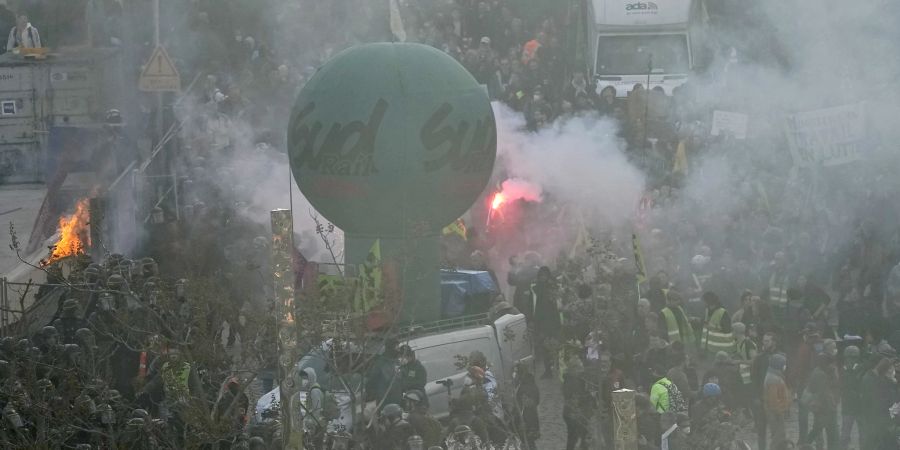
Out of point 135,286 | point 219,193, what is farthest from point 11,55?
point 135,286

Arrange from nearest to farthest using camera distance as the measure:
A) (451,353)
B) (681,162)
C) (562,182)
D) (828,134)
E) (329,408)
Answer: (329,408) → (451,353) → (828,134) → (562,182) → (681,162)

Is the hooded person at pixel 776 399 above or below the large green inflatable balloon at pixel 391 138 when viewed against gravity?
below

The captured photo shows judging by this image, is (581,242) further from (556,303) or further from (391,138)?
(391,138)

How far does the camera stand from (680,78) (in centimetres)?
2772

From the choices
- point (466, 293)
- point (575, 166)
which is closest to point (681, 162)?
point (575, 166)

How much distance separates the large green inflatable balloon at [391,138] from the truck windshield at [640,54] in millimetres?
11162

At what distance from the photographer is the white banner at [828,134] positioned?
22000mm

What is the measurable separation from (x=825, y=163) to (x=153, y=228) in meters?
8.97

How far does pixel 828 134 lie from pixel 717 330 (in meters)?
6.54

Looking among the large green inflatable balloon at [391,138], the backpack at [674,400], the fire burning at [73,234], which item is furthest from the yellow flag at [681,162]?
the backpack at [674,400]

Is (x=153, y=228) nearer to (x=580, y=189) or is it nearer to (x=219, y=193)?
(x=219, y=193)

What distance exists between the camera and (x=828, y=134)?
867 inches

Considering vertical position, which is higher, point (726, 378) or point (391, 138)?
point (391, 138)

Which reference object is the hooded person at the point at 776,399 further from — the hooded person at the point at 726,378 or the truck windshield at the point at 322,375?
the truck windshield at the point at 322,375
